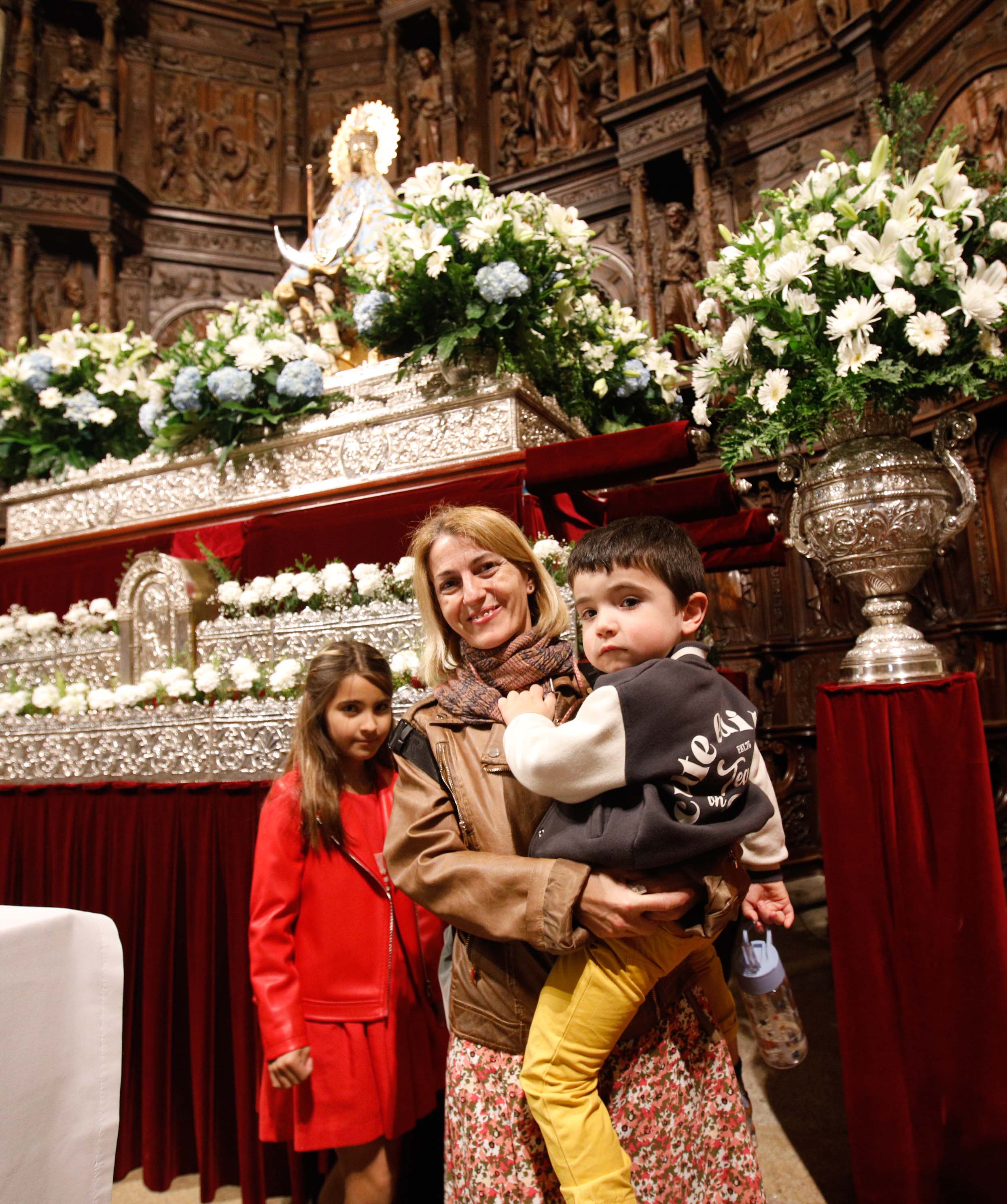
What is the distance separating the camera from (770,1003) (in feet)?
4.86

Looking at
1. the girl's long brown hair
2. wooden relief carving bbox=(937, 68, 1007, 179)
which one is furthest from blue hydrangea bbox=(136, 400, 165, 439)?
wooden relief carving bbox=(937, 68, 1007, 179)

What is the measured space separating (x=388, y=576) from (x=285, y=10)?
9697mm

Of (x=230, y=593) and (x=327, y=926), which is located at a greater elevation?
(x=230, y=593)

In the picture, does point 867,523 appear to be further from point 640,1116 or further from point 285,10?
point 285,10

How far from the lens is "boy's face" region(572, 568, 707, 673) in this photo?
1.28 m

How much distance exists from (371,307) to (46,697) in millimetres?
2137

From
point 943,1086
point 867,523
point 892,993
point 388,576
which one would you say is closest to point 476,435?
point 388,576

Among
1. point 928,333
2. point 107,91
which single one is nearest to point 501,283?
point 928,333

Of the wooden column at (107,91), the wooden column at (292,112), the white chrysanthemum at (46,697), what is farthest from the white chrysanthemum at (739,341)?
the wooden column at (107,91)

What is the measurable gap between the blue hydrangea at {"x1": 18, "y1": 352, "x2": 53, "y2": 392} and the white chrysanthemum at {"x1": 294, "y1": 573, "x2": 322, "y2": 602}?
286 centimetres

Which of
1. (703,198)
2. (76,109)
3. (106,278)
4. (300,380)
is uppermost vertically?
(76,109)

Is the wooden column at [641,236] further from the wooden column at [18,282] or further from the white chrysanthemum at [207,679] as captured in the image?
the wooden column at [18,282]

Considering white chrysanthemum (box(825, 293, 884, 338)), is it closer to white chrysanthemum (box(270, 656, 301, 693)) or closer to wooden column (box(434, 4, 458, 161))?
white chrysanthemum (box(270, 656, 301, 693))

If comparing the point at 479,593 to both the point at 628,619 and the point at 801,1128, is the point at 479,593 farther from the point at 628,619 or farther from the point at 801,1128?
the point at 801,1128
